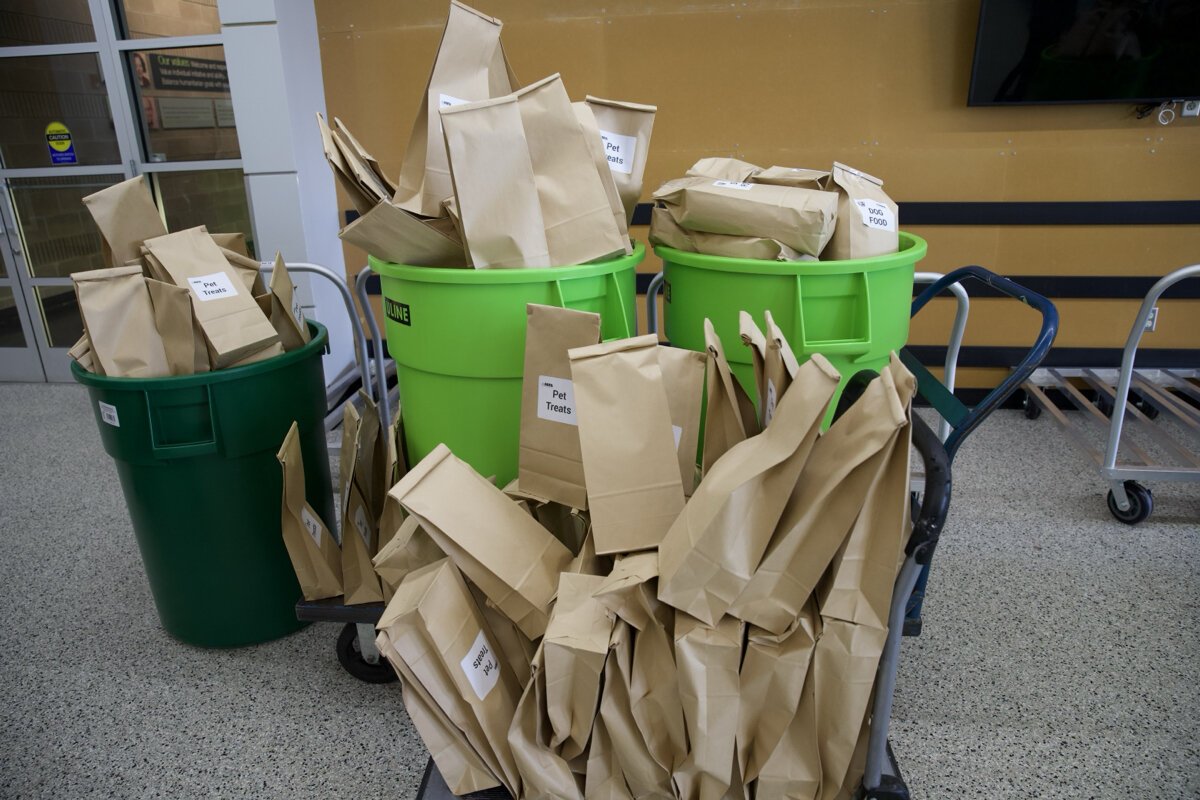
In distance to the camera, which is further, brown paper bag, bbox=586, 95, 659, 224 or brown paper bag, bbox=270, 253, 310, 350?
brown paper bag, bbox=270, 253, 310, 350

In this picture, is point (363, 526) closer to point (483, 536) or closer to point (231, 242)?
point (483, 536)

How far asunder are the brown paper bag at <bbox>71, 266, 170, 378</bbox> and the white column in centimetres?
129

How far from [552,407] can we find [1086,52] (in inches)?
99.7

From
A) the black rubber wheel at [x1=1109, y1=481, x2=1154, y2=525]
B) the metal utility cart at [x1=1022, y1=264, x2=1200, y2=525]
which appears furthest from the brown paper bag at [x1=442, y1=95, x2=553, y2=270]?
the black rubber wheel at [x1=1109, y1=481, x2=1154, y2=525]

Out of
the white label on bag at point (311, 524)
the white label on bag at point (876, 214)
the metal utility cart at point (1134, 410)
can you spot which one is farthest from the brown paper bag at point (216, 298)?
the metal utility cart at point (1134, 410)

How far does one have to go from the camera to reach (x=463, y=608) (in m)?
1.20

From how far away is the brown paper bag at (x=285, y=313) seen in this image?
165 centimetres

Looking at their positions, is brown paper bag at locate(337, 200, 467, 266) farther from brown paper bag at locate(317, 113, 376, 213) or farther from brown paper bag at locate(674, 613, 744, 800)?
brown paper bag at locate(674, 613, 744, 800)

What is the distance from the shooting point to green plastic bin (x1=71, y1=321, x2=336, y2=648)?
60.1 inches

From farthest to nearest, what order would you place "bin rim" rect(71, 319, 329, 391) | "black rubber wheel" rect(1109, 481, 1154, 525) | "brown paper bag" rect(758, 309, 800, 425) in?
"black rubber wheel" rect(1109, 481, 1154, 525) → "bin rim" rect(71, 319, 329, 391) → "brown paper bag" rect(758, 309, 800, 425)

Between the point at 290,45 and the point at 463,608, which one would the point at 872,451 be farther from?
the point at 290,45

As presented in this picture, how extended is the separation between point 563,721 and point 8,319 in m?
3.97

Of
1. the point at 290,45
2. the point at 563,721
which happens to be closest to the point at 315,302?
the point at 290,45

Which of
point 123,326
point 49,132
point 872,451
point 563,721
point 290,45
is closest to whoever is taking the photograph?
point 872,451
